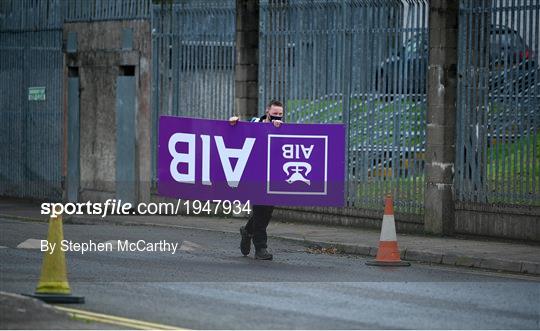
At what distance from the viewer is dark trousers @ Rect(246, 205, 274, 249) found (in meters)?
17.5

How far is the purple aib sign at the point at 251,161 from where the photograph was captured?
1892cm

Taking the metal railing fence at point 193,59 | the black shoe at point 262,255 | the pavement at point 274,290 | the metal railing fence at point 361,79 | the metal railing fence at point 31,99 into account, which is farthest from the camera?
the metal railing fence at point 31,99

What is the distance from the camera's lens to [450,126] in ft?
68.5

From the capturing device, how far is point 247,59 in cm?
2406

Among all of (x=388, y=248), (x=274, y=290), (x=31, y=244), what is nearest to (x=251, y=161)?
(x=388, y=248)

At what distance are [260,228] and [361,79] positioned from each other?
543 centimetres

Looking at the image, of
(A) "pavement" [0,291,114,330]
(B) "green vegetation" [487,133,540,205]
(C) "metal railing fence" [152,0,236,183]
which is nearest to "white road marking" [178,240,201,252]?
(B) "green vegetation" [487,133,540,205]

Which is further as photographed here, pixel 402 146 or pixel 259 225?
pixel 402 146

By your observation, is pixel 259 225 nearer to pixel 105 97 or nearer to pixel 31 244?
pixel 31 244

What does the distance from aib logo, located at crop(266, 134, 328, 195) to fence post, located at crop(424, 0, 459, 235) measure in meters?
2.07

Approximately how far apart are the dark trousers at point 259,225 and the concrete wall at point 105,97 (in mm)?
8384

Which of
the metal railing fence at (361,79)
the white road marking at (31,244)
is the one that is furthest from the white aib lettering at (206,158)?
the metal railing fence at (361,79)

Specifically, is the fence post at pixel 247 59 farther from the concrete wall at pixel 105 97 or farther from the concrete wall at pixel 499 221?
the concrete wall at pixel 499 221

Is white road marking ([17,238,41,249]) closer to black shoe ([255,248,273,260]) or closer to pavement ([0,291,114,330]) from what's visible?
black shoe ([255,248,273,260])
